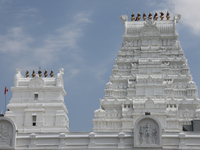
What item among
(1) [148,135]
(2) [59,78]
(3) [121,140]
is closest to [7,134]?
(3) [121,140]

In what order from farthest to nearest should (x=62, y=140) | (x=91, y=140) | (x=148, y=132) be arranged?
1. (x=62, y=140)
2. (x=91, y=140)
3. (x=148, y=132)

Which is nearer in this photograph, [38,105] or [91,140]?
[91,140]

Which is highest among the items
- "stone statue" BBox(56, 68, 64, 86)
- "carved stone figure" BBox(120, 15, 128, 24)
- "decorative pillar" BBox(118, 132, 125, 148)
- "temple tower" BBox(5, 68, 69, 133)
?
"carved stone figure" BBox(120, 15, 128, 24)

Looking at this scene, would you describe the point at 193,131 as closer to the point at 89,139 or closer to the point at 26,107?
the point at 89,139

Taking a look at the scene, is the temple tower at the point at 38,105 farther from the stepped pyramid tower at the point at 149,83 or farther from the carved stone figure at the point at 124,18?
the carved stone figure at the point at 124,18

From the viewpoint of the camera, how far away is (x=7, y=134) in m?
75.4

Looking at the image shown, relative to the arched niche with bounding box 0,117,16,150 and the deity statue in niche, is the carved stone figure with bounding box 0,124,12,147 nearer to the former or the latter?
the arched niche with bounding box 0,117,16,150

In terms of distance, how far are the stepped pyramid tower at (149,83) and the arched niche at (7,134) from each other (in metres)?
40.4

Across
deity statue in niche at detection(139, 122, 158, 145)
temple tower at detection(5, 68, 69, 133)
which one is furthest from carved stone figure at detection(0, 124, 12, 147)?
temple tower at detection(5, 68, 69, 133)

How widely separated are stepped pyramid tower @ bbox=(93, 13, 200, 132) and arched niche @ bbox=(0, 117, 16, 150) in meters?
40.4

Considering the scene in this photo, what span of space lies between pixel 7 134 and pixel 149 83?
5197 cm

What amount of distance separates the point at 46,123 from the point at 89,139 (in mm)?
40324

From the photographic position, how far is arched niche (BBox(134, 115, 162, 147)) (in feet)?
239

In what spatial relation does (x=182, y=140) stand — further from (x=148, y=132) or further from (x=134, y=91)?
(x=134, y=91)
